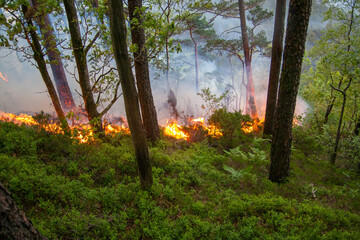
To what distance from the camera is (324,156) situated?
A: 8062 mm

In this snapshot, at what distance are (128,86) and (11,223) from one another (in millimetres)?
2317

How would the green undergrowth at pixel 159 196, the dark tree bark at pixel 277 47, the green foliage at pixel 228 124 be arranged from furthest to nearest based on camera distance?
the green foliage at pixel 228 124 → the dark tree bark at pixel 277 47 → the green undergrowth at pixel 159 196

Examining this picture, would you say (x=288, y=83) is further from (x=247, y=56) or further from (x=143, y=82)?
(x=247, y=56)

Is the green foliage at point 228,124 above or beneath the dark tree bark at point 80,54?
beneath

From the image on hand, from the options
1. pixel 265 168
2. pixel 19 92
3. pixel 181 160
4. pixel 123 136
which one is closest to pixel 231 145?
pixel 265 168

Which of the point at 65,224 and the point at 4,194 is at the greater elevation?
the point at 4,194

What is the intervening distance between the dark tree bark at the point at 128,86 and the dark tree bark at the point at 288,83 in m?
3.47

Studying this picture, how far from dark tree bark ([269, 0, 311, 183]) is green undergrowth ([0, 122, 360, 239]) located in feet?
1.87

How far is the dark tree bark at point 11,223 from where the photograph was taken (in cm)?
136

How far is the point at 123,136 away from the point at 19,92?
58.6ft

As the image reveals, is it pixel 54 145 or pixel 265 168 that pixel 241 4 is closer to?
pixel 265 168

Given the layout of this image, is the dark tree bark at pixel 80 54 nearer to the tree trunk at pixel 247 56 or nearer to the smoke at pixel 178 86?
the smoke at pixel 178 86

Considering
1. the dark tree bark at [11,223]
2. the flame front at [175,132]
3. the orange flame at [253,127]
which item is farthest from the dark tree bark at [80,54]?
the orange flame at [253,127]

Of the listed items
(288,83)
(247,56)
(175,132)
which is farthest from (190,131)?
(247,56)
